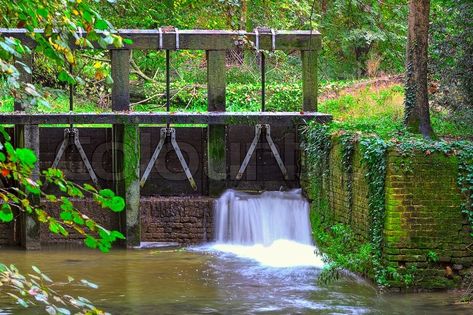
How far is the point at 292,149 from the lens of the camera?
15094 mm

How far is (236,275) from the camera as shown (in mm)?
11555

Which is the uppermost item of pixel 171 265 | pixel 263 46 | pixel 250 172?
pixel 263 46

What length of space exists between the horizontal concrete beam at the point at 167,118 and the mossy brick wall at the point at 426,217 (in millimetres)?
4532

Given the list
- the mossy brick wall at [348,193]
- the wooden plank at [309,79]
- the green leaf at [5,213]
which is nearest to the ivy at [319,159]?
the mossy brick wall at [348,193]

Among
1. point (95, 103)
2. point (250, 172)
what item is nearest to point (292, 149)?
point (250, 172)

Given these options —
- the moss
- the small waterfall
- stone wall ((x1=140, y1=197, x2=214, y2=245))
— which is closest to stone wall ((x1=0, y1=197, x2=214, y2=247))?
stone wall ((x1=140, y1=197, x2=214, y2=245))

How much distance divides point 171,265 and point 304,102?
4054 mm

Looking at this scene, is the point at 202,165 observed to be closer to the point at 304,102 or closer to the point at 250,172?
the point at 250,172

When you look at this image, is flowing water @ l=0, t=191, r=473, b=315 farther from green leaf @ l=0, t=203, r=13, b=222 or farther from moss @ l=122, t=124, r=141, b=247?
green leaf @ l=0, t=203, r=13, b=222

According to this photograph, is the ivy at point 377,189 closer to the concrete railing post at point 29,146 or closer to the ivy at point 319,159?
the ivy at point 319,159

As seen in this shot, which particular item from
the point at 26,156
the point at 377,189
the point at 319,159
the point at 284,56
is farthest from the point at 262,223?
the point at 26,156

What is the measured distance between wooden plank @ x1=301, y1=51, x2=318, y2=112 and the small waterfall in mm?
1593

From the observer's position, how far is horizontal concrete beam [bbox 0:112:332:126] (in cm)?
1375

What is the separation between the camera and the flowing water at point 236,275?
31.1 feet
